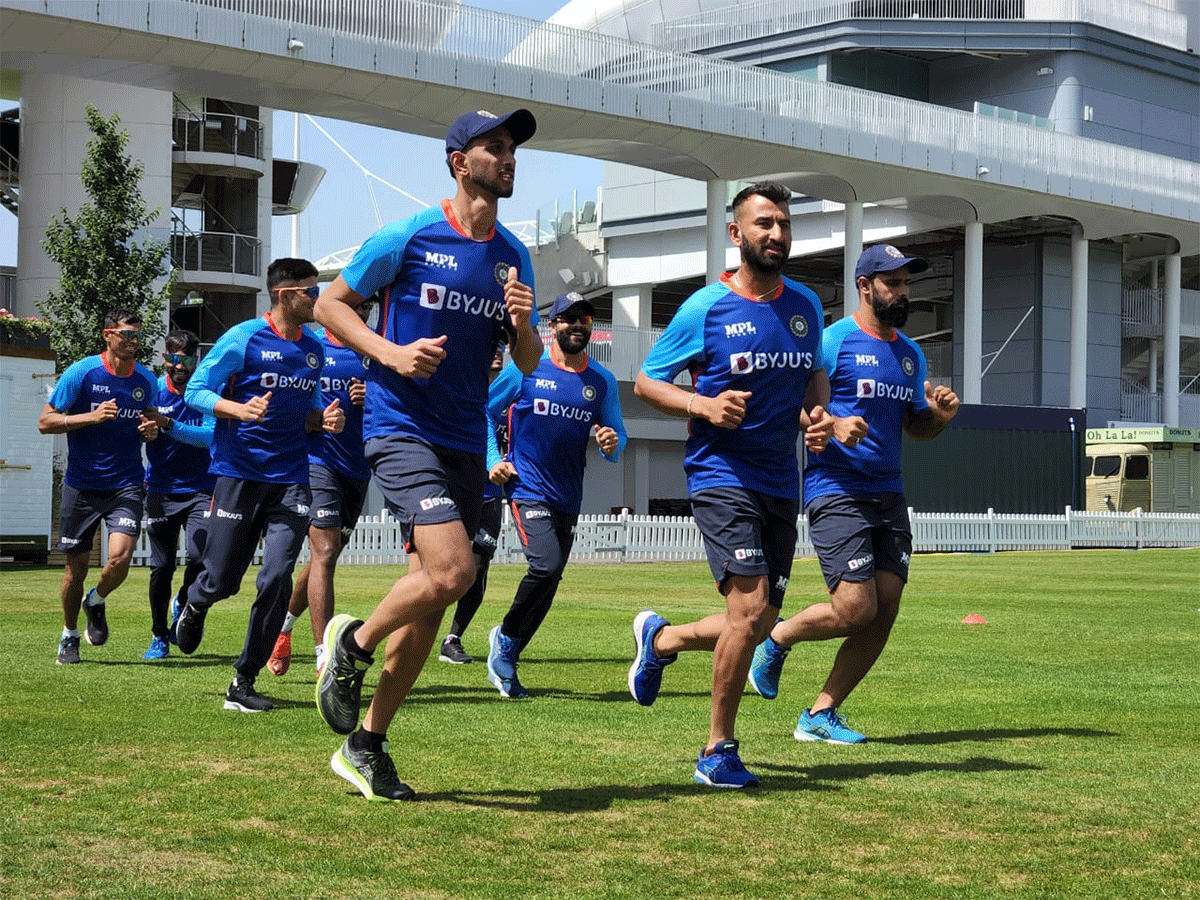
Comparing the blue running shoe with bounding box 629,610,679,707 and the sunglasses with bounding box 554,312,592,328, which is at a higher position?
the sunglasses with bounding box 554,312,592,328

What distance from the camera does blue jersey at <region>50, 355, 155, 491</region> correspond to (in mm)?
11320

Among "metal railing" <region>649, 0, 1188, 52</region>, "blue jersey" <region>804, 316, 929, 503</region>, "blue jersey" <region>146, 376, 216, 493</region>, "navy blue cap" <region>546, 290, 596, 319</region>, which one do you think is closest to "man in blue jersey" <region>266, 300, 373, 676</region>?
"navy blue cap" <region>546, 290, 596, 319</region>

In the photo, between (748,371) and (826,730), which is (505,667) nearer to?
(826,730)

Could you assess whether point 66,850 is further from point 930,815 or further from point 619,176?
point 619,176

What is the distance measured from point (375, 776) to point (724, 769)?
4.52ft

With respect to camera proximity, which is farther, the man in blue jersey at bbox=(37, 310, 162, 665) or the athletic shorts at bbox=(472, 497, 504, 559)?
the man in blue jersey at bbox=(37, 310, 162, 665)

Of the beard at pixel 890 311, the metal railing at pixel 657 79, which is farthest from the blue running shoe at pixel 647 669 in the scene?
the metal railing at pixel 657 79

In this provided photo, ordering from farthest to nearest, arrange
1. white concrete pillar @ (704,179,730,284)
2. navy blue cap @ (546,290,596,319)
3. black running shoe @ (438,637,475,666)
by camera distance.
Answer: white concrete pillar @ (704,179,730,284) < black running shoe @ (438,637,475,666) < navy blue cap @ (546,290,596,319)

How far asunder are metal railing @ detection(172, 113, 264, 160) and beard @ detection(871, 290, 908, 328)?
4240 cm

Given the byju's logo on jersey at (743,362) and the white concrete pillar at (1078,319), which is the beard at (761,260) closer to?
the byju's logo on jersey at (743,362)

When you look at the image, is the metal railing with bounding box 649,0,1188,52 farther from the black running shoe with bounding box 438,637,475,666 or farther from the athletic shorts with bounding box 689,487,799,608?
the athletic shorts with bounding box 689,487,799,608

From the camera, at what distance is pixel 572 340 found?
33.8 ft

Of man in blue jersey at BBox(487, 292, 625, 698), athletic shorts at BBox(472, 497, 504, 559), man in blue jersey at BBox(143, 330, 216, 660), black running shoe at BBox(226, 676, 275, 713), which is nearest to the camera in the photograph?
black running shoe at BBox(226, 676, 275, 713)

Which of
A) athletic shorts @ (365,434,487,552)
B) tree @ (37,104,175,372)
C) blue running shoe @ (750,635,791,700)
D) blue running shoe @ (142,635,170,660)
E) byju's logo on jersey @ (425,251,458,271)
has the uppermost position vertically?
tree @ (37,104,175,372)
